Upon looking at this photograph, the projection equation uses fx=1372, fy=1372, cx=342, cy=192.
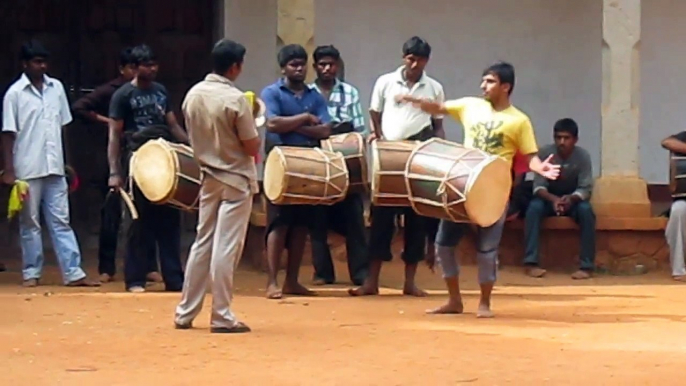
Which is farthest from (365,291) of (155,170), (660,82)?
(660,82)

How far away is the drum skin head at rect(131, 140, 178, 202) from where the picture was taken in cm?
1012

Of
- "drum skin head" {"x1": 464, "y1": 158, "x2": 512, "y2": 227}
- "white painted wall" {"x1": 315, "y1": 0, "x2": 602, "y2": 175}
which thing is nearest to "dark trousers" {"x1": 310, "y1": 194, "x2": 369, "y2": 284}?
"drum skin head" {"x1": 464, "y1": 158, "x2": 512, "y2": 227}

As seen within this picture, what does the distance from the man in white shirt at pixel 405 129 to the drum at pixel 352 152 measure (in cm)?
26

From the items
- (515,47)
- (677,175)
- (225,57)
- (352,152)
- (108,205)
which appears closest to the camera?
(225,57)

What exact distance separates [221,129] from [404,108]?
279cm

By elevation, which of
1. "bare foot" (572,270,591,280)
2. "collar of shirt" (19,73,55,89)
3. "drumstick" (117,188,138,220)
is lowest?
"bare foot" (572,270,591,280)

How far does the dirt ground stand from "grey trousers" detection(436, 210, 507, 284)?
33 cm

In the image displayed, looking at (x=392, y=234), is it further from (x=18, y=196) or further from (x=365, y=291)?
(x=18, y=196)

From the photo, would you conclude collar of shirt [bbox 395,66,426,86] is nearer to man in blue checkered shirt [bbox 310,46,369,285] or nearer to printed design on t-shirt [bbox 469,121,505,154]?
man in blue checkered shirt [bbox 310,46,369,285]

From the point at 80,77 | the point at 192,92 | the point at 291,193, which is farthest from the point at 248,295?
the point at 80,77

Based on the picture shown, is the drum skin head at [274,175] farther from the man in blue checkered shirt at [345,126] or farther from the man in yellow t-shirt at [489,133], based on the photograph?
the man in yellow t-shirt at [489,133]

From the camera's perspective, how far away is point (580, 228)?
12609mm

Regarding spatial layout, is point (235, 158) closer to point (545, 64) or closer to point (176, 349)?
point (176, 349)

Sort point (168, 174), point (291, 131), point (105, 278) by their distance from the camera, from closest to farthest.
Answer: point (168, 174) → point (291, 131) → point (105, 278)
